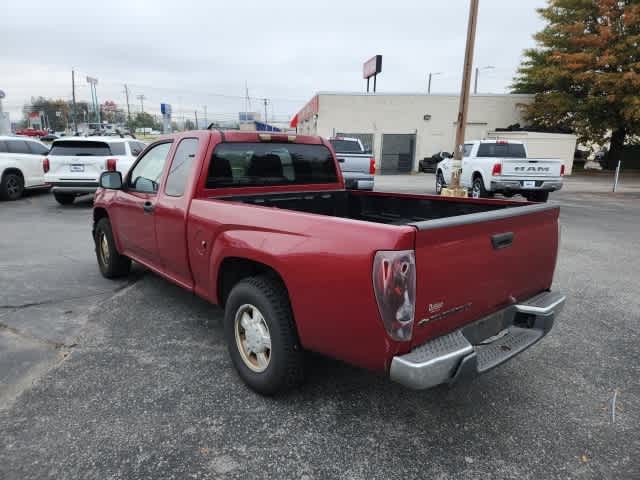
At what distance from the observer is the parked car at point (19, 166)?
11.8 m

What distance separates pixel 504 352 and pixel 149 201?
3.17 m

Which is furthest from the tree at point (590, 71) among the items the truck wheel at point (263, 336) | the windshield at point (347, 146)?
the truck wheel at point (263, 336)

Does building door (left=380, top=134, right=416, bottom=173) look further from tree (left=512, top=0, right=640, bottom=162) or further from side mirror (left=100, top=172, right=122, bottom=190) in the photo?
side mirror (left=100, top=172, right=122, bottom=190)

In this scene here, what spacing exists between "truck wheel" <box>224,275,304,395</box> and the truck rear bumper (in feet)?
2.47

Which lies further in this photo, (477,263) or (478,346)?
(478,346)

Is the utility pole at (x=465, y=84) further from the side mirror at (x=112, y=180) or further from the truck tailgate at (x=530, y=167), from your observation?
the side mirror at (x=112, y=180)

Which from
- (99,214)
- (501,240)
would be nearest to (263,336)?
(501,240)

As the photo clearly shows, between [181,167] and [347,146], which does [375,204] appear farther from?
[347,146]

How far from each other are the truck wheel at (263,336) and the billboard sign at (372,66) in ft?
114

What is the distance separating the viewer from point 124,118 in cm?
13050

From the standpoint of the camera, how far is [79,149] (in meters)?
11.1

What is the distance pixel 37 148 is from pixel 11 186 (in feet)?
4.69

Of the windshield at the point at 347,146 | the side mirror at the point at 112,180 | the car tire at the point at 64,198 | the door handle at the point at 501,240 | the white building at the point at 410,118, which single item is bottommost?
the car tire at the point at 64,198

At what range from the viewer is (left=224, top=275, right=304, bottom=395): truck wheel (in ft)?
8.54
